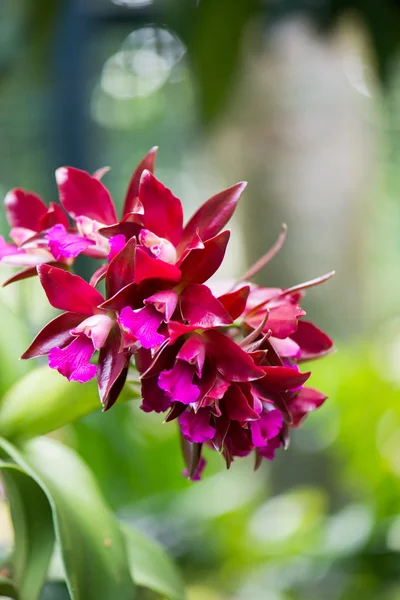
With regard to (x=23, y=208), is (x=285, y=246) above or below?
below

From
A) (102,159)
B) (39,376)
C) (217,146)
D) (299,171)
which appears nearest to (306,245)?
(299,171)

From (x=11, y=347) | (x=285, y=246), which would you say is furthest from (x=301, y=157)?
(x=11, y=347)

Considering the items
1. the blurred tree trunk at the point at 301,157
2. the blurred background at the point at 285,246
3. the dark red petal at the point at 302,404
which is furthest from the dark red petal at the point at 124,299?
the blurred tree trunk at the point at 301,157

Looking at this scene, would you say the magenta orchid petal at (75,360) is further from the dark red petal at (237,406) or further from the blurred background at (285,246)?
the blurred background at (285,246)

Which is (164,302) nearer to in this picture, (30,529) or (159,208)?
(159,208)

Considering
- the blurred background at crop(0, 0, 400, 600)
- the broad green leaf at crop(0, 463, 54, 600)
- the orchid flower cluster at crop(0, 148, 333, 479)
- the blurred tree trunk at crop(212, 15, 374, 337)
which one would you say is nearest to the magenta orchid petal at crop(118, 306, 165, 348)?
the orchid flower cluster at crop(0, 148, 333, 479)

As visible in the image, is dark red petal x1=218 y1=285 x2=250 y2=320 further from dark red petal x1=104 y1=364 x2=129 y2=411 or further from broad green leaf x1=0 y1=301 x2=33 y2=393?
broad green leaf x1=0 y1=301 x2=33 y2=393
